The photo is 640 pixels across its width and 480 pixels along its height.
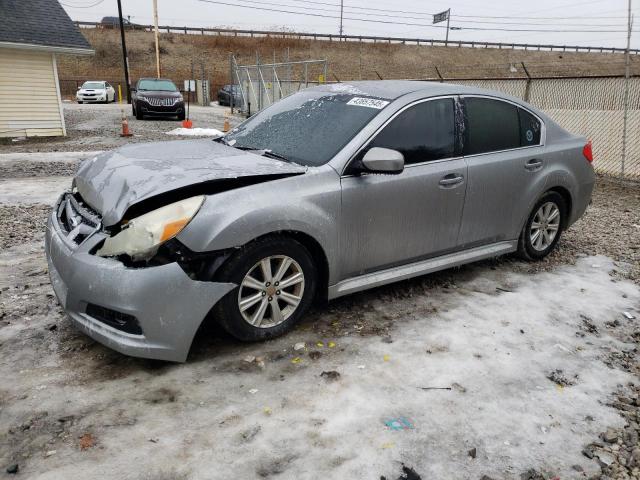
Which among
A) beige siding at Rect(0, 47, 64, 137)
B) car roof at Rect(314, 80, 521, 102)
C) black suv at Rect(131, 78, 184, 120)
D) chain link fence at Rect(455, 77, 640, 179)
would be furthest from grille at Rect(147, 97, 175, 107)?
car roof at Rect(314, 80, 521, 102)

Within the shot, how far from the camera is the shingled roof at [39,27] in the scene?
1494 centimetres

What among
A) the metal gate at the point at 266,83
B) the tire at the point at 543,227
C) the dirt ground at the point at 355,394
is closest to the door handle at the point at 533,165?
the tire at the point at 543,227

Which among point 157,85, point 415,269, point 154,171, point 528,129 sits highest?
point 157,85

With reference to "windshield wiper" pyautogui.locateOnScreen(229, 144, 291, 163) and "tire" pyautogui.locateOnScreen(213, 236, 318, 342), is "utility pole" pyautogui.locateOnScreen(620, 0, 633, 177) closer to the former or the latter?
"windshield wiper" pyautogui.locateOnScreen(229, 144, 291, 163)

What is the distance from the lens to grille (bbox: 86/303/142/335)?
9.45 feet

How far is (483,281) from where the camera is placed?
4.70m

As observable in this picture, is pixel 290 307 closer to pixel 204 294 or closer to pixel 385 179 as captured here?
pixel 204 294

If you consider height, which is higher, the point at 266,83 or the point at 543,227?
the point at 266,83

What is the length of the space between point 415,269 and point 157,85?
65.6 ft

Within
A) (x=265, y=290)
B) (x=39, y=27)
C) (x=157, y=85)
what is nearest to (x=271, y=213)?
(x=265, y=290)

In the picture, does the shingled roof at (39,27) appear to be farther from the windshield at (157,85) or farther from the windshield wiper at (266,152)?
the windshield wiper at (266,152)

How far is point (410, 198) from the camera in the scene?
384 cm

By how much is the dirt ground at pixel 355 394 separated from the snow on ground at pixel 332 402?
0.03 feet

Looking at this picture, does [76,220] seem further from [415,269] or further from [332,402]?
[415,269]
